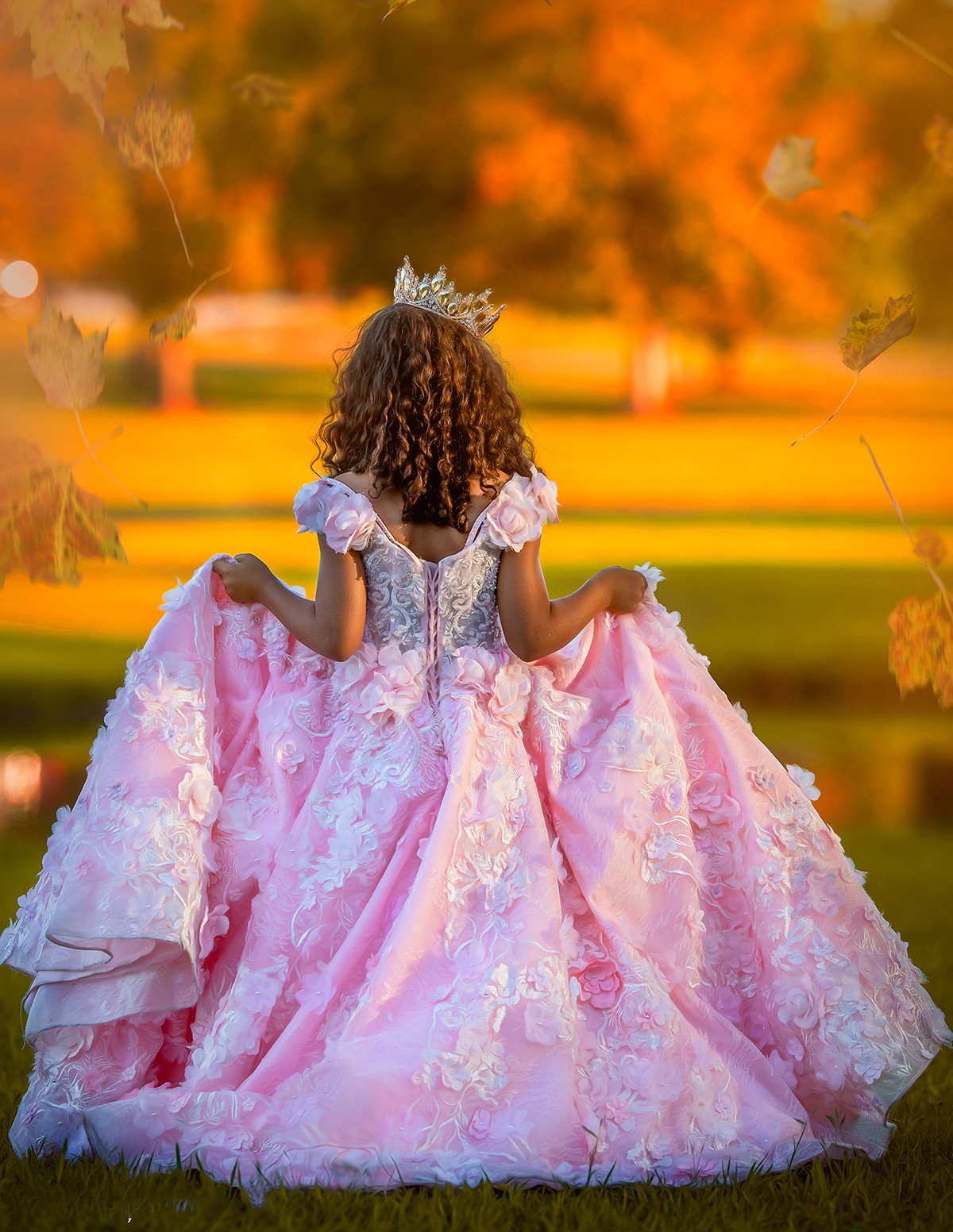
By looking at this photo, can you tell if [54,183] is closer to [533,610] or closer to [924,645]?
[533,610]

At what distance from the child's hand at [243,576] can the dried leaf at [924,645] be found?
101 centimetres

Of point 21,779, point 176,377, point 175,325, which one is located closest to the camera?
point 175,325

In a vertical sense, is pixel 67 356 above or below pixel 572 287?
below

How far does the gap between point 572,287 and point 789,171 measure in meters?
5.14

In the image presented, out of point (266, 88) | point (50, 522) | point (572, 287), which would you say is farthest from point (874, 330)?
point (572, 287)

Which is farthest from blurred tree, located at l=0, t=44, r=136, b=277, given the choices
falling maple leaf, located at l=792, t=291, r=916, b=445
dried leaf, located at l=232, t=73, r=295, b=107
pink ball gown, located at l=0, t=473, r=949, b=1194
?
falling maple leaf, located at l=792, t=291, r=916, b=445

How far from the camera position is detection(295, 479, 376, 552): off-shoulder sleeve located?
1875 millimetres

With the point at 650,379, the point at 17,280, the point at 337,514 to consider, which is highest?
the point at 650,379

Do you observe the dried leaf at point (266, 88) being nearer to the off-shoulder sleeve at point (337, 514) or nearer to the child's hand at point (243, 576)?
the off-shoulder sleeve at point (337, 514)

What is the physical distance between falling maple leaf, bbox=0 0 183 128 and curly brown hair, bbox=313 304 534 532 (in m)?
0.53

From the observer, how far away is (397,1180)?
1691 millimetres

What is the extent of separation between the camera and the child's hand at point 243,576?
204cm

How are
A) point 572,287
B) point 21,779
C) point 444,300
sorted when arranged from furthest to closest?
point 572,287, point 21,779, point 444,300

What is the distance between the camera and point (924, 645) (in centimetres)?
184
